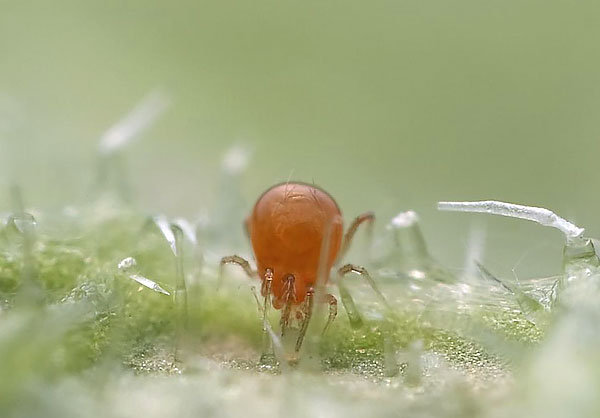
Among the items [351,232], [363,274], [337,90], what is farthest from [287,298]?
[337,90]

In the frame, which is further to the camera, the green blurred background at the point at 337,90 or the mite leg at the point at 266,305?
the green blurred background at the point at 337,90

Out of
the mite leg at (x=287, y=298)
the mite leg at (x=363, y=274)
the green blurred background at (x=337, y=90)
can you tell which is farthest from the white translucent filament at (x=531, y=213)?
the green blurred background at (x=337, y=90)

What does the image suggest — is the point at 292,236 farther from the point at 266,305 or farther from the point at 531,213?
the point at 531,213

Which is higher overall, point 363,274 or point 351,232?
point 351,232

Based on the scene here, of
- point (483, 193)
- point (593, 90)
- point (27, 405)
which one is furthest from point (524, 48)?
point (27, 405)

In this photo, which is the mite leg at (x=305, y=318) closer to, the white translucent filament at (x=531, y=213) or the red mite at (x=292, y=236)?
the red mite at (x=292, y=236)

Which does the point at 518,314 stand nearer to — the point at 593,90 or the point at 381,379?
the point at 381,379

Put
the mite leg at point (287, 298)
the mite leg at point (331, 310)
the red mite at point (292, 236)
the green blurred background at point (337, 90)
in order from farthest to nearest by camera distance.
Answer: the green blurred background at point (337, 90) → the red mite at point (292, 236) → the mite leg at point (287, 298) → the mite leg at point (331, 310)

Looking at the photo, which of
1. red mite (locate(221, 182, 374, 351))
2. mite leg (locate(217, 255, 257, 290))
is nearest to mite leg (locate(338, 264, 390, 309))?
red mite (locate(221, 182, 374, 351))
